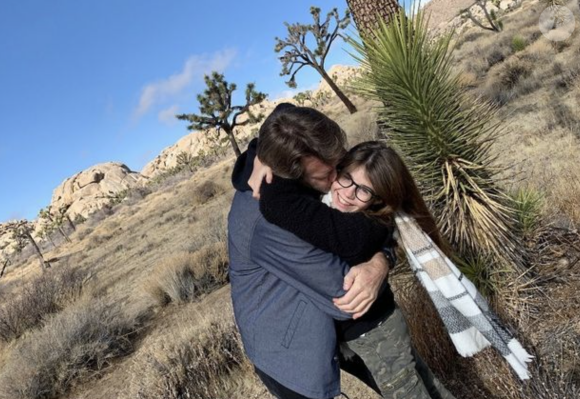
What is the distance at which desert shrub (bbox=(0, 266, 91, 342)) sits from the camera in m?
8.41

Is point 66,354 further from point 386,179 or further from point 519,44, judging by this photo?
point 519,44

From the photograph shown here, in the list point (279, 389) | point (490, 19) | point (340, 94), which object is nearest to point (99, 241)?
point (340, 94)

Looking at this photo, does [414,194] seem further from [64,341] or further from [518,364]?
[64,341]

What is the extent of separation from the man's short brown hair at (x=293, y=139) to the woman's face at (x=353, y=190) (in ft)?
0.85

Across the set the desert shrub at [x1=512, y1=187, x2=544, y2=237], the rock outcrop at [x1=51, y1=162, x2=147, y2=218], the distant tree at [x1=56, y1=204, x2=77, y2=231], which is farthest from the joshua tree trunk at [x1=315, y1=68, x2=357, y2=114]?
the rock outcrop at [x1=51, y1=162, x2=147, y2=218]

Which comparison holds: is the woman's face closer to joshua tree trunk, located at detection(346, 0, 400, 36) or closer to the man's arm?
the man's arm

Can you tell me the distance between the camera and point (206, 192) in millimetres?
24125

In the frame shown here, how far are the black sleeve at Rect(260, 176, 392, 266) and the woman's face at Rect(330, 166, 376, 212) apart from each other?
9.5 inches

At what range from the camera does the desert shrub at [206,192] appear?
78.4 ft

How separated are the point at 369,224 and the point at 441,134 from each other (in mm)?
2163

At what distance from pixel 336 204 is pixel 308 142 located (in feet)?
1.49

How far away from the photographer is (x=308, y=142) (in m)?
1.68

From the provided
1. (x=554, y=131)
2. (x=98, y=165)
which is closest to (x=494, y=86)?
(x=554, y=131)

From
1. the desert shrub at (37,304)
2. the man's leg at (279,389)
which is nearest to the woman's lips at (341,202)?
the man's leg at (279,389)
